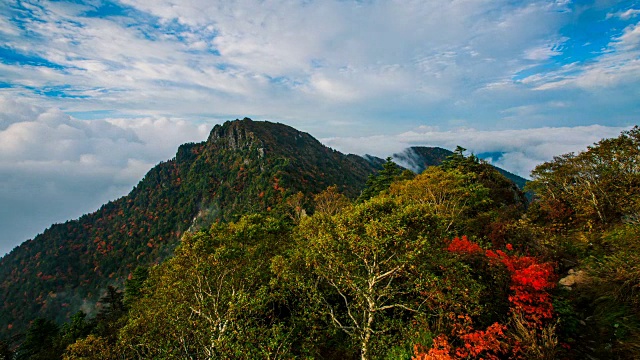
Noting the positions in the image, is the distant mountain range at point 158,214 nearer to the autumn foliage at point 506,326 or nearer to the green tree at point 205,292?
the green tree at point 205,292

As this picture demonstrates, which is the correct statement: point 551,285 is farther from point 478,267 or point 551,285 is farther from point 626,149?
point 626,149

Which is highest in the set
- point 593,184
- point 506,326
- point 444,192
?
point 593,184

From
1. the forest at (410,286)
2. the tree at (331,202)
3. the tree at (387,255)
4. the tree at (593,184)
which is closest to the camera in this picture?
the tree at (387,255)

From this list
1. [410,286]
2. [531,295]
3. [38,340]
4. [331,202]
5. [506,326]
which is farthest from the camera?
[331,202]

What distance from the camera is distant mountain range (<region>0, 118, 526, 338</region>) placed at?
123m

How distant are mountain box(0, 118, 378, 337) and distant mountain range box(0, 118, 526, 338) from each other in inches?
21.5

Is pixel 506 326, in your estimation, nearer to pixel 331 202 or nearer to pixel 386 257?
pixel 386 257

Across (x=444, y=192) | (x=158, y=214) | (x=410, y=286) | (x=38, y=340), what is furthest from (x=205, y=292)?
(x=158, y=214)

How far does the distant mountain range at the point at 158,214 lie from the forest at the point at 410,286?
Result: 84.1m

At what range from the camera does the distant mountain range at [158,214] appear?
12344 cm

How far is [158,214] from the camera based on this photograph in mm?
160000

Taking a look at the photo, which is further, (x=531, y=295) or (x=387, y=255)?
(x=531, y=295)

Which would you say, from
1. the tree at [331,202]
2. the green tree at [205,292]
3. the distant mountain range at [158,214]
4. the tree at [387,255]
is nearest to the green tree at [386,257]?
the tree at [387,255]

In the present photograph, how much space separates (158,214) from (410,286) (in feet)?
569
